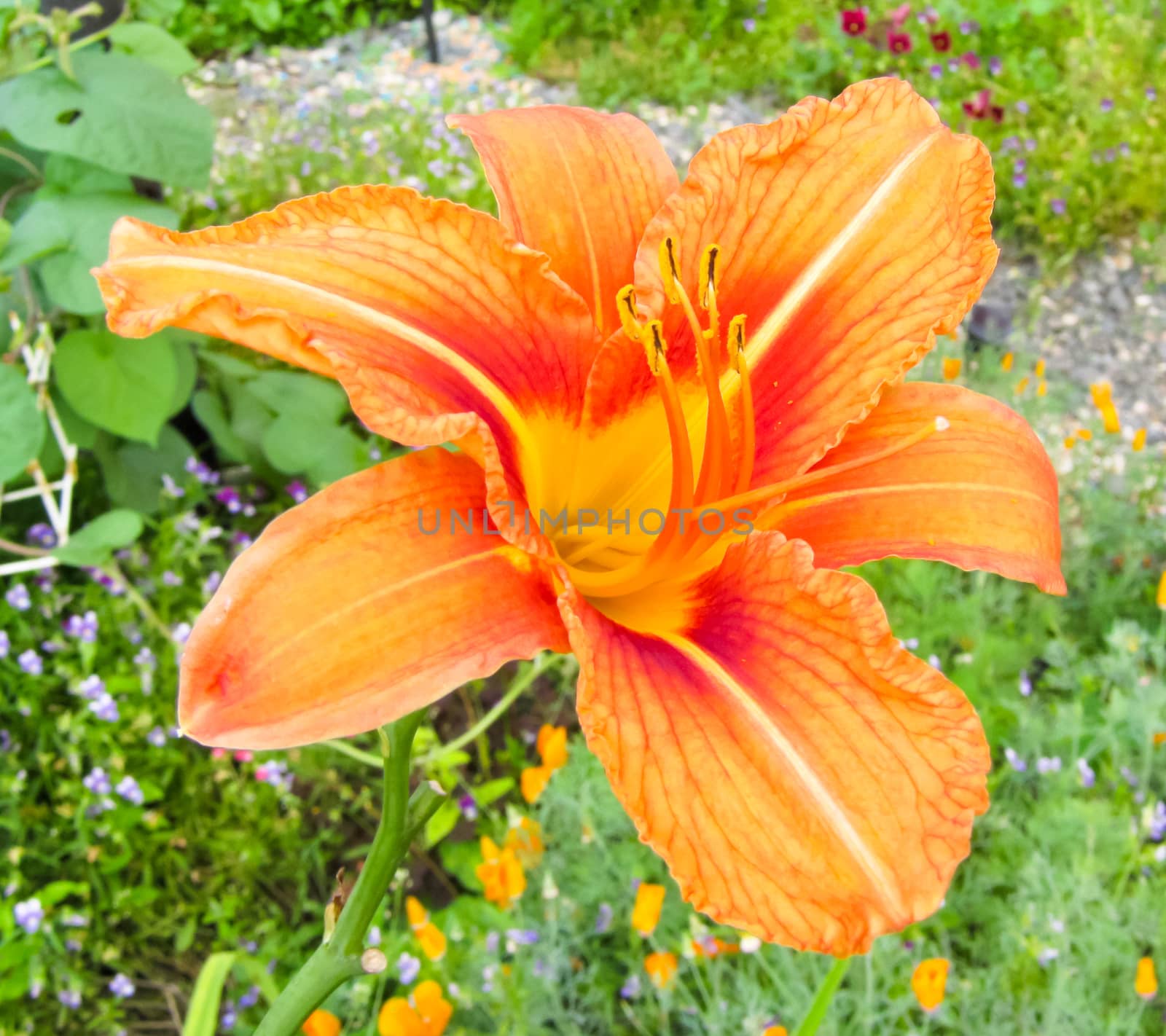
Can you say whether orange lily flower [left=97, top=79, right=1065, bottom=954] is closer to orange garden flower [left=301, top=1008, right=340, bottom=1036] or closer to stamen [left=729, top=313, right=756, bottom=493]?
stamen [left=729, top=313, right=756, bottom=493]

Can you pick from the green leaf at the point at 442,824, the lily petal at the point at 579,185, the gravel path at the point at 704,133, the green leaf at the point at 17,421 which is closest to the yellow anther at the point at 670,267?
the lily petal at the point at 579,185

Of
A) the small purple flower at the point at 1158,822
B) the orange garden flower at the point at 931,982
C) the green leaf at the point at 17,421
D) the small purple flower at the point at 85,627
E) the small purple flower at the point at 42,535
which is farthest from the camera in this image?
the small purple flower at the point at 42,535

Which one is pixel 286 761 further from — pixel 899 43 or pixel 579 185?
pixel 899 43

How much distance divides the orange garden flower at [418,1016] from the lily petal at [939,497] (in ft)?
3.15

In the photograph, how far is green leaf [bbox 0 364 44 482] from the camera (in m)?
1.81

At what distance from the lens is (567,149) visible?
3.52 feet

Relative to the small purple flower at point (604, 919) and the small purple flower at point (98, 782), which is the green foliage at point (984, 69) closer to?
the small purple flower at point (604, 919)

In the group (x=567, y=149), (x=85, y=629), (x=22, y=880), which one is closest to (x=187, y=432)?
(x=85, y=629)

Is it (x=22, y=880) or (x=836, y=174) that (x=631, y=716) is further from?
(x=22, y=880)

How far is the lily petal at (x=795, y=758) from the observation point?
721 millimetres

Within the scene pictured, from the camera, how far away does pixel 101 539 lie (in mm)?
1987

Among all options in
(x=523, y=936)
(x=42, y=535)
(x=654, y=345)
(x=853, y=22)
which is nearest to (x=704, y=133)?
(x=853, y=22)

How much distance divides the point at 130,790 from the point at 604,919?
101cm

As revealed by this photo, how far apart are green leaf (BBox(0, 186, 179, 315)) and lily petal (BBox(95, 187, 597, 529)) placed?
127 centimetres
